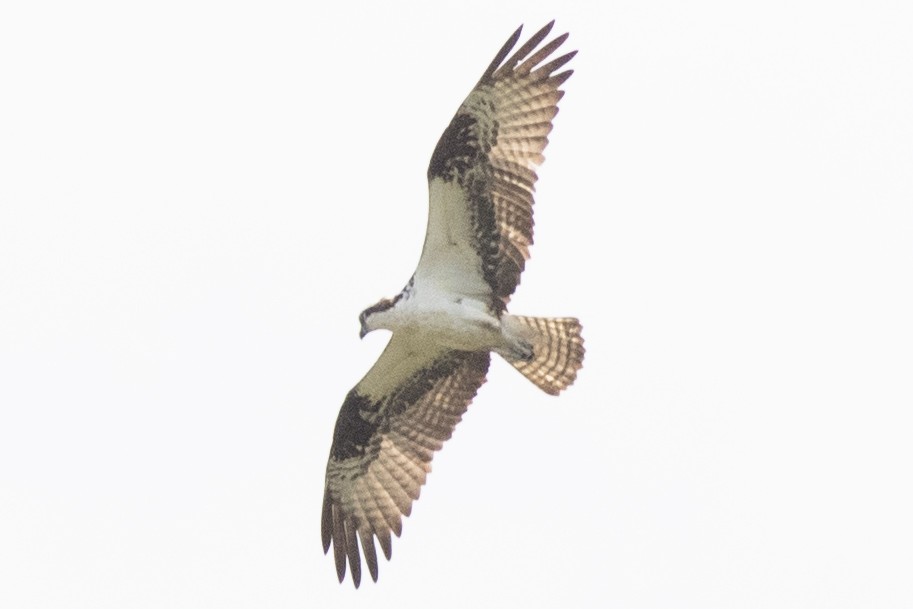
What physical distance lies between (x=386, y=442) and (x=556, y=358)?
1326 millimetres

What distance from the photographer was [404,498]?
1289 centimetres

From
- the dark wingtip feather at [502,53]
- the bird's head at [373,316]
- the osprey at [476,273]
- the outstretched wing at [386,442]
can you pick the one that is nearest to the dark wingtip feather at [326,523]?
the outstretched wing at [386,442]

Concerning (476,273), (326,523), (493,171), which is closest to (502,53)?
(493,171)

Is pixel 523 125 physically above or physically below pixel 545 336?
above

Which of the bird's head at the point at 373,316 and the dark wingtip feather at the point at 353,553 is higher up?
the bird's head at the point at 373,316

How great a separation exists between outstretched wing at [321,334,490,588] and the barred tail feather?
0.39 metres

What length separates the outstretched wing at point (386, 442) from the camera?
12.7 meters

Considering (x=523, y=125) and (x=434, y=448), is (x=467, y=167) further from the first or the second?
(x=434, y=448)

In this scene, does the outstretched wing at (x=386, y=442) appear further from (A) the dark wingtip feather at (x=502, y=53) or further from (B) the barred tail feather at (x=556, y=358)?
(A) the dark wingtip feather at (x=502, y=53)

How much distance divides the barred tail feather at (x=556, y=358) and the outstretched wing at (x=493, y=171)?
1.98 feet

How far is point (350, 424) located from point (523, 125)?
2450 mm

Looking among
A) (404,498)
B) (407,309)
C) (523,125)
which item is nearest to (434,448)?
(404,498)

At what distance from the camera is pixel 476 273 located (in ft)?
39.4

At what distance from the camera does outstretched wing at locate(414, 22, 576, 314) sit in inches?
463
